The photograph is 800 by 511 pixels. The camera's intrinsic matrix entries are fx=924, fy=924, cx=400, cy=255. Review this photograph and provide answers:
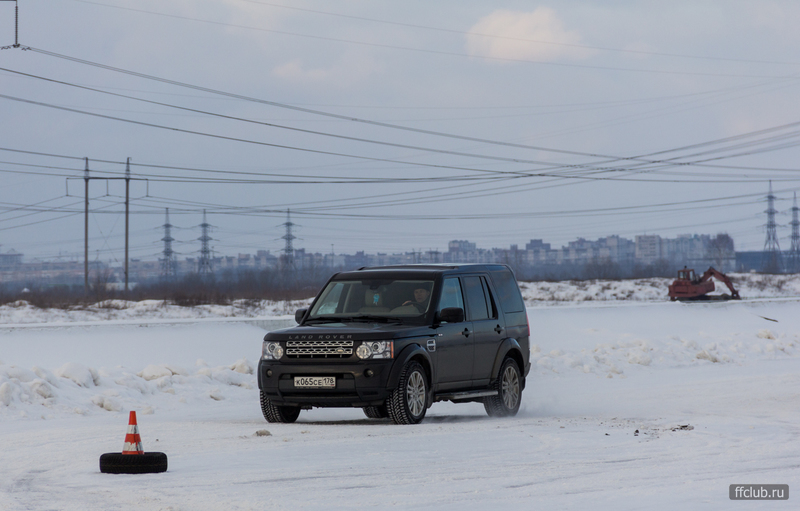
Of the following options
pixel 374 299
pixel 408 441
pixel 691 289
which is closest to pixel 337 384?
pixel 374 299

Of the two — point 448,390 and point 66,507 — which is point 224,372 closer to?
point 448,390

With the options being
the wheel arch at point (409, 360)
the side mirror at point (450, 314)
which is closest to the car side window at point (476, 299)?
the side mirror at point (450, 314)

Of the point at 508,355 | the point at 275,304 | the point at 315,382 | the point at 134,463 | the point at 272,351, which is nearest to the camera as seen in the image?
the point at 134,463

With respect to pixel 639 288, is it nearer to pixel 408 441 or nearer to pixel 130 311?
pixel 130 311

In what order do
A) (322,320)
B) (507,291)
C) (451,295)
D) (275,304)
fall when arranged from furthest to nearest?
1. (275,304)
2. (507,291)
3. (451,295)
4. (322,320)

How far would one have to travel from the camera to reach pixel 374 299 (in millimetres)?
11711

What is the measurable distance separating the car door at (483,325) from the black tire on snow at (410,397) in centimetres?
110

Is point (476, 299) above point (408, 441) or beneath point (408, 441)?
above

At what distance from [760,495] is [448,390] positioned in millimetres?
5523

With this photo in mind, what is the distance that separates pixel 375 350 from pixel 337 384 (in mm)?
600

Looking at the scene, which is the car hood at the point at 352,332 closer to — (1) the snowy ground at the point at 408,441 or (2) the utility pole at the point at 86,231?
(1) the snowy ground at the point at 408,441

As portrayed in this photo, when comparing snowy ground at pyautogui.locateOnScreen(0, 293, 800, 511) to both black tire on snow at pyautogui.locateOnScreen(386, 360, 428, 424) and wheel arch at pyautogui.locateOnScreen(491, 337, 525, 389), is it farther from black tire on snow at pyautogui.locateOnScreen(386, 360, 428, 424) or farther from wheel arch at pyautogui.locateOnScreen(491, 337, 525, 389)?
wheel arch at pyautogui.locateOnScreen(491, 337, 525, 389)

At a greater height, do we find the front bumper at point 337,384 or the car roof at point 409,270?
the car roof at point 409,270

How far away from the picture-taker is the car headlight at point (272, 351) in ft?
36.0
